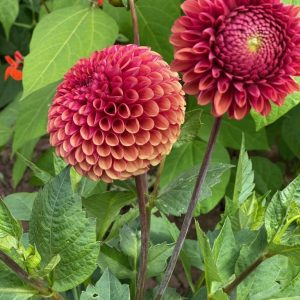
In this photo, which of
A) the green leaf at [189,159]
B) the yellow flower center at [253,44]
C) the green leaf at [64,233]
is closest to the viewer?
the yellow flower center at [253,44]

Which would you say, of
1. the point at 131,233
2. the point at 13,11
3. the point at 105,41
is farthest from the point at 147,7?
the point at 131,233

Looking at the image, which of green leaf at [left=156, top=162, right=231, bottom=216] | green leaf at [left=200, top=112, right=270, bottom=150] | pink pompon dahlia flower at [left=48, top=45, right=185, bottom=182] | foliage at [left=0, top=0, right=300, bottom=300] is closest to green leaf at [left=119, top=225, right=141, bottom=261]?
foliage at [left=0, top=0, right=300, bottom=300]

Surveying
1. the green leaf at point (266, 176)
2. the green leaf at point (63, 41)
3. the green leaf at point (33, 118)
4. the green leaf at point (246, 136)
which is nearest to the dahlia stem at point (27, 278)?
the green leaf at point (63, 41)

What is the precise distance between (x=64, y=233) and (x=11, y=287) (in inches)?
2.7

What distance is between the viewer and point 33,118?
3.44ft

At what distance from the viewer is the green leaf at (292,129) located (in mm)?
1172

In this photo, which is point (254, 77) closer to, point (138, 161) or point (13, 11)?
Result: point (138, 161)

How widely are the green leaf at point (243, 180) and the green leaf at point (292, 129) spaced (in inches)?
18.7

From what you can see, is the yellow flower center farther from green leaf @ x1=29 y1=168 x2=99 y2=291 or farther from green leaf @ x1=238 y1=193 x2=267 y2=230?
green leaf @ x1=238 y1=193 x2=267 y2=230

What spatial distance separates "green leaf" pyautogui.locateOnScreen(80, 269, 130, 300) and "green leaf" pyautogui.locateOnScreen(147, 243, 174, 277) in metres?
0.08

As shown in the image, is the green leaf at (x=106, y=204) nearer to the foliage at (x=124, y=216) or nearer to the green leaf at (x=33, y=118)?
the foliage at (x=124, y=216)

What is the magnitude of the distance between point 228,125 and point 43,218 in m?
0.65

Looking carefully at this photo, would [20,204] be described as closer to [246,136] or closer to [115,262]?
Answer: [115,262]

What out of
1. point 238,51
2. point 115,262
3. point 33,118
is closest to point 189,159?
point 33,118
